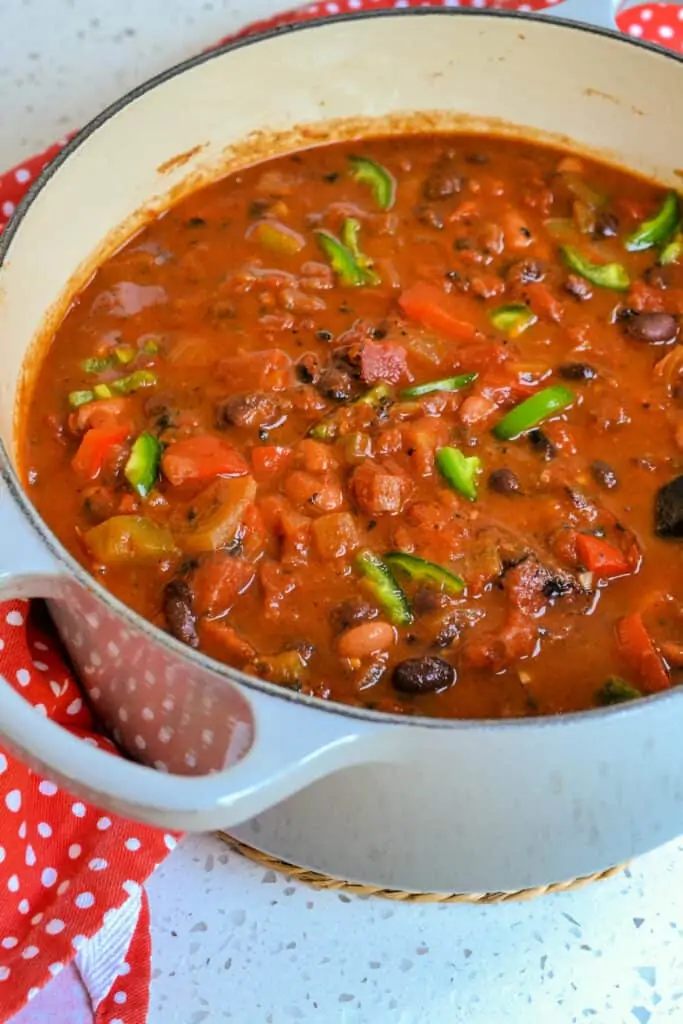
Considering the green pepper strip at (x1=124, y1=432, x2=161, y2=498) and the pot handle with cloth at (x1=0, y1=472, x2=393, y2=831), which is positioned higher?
the pot handle with cloth at (x1=0, y1=472, x2=393, y2=831)

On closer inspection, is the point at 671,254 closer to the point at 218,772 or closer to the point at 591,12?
the point at 591,12

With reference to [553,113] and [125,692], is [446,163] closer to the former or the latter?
[553,113]

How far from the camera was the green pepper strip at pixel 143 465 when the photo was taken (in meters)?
2.37

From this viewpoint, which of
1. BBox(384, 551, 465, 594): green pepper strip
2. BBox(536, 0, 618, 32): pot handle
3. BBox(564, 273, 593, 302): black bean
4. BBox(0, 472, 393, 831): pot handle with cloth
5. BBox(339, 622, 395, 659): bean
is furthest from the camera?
BBox(536, 0, 618, 32): pot handle

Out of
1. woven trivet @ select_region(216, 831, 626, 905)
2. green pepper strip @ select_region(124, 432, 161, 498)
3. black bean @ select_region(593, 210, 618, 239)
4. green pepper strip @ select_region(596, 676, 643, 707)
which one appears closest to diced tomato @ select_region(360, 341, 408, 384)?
green pepper strip @ select_region(124, 432, 161, 498)

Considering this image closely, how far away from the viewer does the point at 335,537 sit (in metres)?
2.27

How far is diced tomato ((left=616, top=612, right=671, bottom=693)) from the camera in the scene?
2113 mm

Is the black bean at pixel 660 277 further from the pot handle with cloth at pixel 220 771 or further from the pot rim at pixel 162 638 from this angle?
the pot handle with cloth at pixel 220 771

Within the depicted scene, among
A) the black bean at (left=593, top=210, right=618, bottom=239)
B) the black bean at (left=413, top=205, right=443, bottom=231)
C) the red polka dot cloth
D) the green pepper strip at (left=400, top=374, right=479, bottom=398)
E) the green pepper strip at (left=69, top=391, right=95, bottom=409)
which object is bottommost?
the red polka dot cloth

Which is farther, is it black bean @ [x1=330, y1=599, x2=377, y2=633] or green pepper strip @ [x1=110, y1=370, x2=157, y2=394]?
green pepper strip @ [x1=110, y1=370, x2=157, y2=394]

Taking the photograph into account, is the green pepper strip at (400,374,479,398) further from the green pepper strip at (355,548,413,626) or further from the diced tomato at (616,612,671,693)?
the diced tomato at (616,612,671,693)

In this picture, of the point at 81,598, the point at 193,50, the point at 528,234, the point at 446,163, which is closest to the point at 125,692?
the point at 81,598

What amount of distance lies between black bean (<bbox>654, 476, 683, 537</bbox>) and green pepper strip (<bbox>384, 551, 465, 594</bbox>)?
44 cm

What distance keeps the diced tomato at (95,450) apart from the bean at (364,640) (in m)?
0.67
